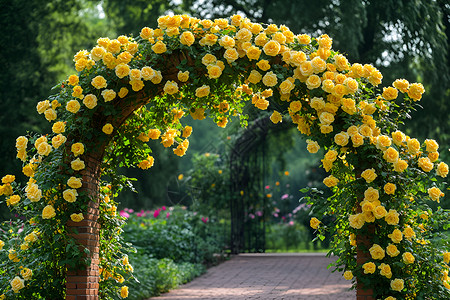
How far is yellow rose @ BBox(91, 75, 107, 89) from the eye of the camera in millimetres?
4449

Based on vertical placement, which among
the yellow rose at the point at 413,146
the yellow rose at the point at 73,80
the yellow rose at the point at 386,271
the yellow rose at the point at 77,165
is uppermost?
the yellow rose at the point at 73,80

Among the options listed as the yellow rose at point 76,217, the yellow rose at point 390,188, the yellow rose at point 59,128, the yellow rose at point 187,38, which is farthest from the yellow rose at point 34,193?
the yellow rose at point 390,188

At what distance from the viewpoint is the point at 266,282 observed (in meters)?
8.07

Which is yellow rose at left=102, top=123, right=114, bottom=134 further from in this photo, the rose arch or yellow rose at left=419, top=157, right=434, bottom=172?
yellow rose at left=419, top=157, right=434, bottom=172

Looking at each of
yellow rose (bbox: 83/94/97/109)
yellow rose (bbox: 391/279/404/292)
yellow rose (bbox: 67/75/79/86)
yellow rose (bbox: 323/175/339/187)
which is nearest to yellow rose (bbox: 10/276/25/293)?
yellow rose (bbox: 83/94/97/109)

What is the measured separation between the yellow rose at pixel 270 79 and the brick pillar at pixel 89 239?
1.59m

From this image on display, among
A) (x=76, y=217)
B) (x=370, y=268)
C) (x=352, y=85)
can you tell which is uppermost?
(x=352, y=85)

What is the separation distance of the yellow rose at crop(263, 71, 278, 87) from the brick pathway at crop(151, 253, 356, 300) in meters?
3.22

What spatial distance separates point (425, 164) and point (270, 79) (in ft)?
4.17

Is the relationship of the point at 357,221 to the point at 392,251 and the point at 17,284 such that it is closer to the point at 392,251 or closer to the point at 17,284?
the point at 392,251

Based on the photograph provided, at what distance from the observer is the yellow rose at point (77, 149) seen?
14.7 feet

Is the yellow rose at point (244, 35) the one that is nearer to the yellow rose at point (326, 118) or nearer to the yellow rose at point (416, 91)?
the yellow rose at point (326, 118)

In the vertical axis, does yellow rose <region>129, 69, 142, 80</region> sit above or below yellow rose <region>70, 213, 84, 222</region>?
above

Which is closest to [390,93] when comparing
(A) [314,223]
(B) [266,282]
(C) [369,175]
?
(C) [369,175]
